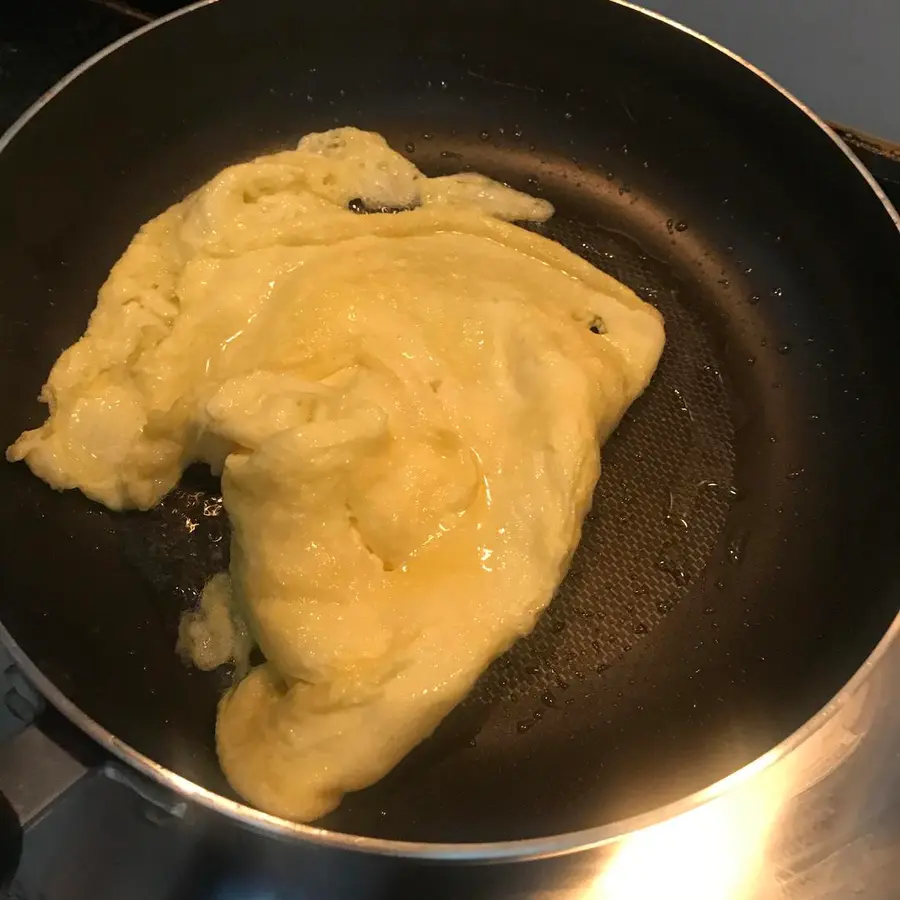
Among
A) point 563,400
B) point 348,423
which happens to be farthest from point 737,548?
point 348,423

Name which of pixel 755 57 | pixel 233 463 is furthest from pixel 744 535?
pixel 755 57

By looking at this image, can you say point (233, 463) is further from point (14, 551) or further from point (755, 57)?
point (755, 57)

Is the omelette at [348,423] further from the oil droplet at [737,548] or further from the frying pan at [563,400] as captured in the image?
the oil droplet at [737,548]

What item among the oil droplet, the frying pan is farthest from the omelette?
the oil droplet

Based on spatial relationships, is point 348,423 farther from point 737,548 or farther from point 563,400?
point 737,548

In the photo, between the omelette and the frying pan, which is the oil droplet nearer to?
the frying pan

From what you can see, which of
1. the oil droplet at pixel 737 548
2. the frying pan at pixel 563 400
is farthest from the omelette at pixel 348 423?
the oil droplet at pixel 737 548
